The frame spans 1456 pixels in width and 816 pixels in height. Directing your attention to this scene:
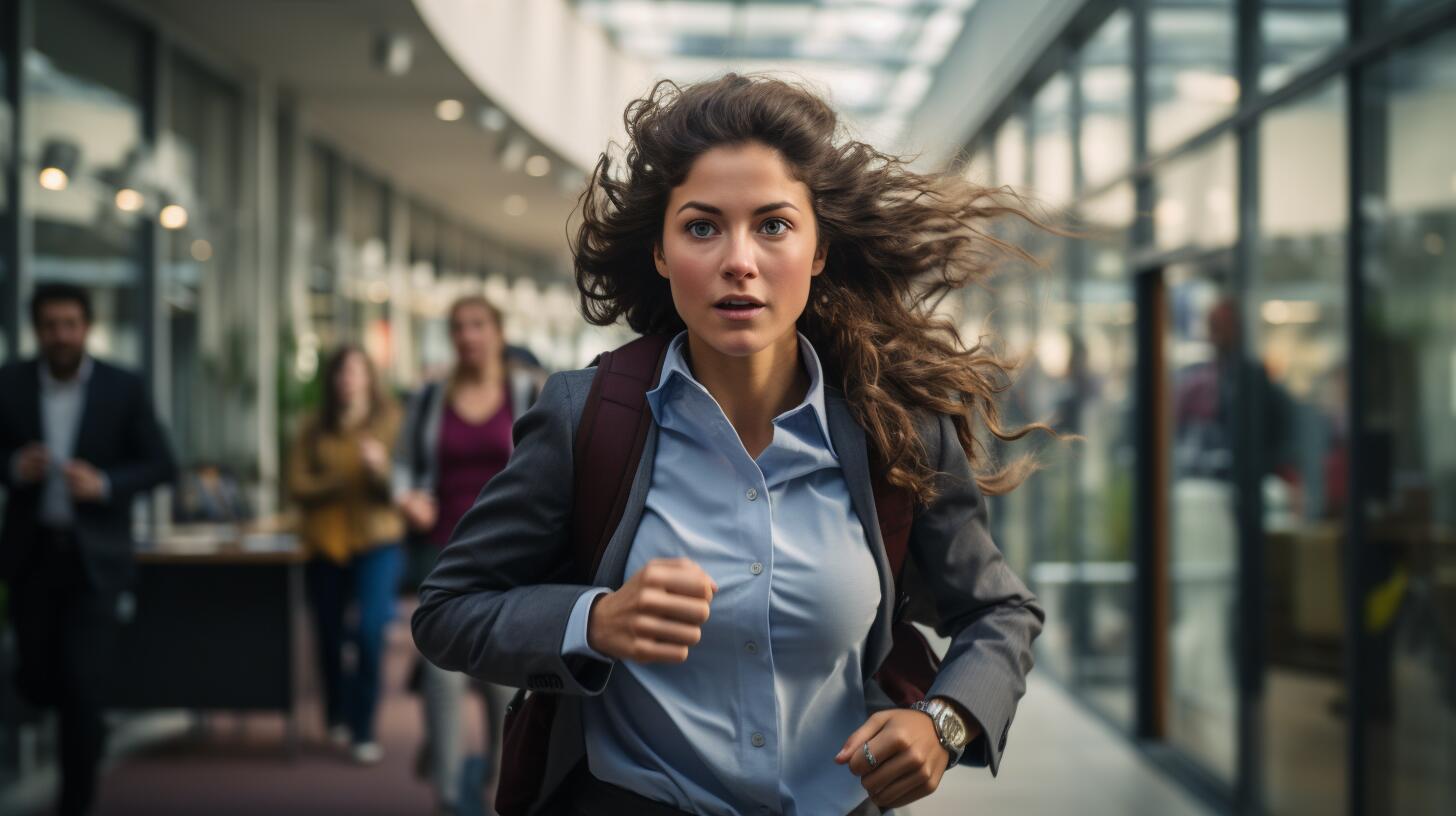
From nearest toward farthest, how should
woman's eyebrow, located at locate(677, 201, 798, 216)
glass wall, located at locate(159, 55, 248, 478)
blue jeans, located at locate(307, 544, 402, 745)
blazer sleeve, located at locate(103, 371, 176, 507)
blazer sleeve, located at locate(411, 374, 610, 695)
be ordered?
blazer sleeve, located at locate(411, 374, 610, 695)
woman's eyebrow, located at locate(677, 201, 798, 216)
blazer sleeve, located at locate(103, 371, 176, 507)
blue jeans, located at locate(307, 544, 402, 745)
glass wall, located at locate(159, 55, 248, 478)

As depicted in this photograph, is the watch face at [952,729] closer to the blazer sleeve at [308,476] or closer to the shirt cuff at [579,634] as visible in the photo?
the shirt cuff at [579,634]

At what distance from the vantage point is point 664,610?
1.41 metres

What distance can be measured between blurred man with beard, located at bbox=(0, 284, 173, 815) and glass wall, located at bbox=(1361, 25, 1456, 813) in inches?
150

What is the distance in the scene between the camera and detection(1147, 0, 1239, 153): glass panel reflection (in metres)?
5.35

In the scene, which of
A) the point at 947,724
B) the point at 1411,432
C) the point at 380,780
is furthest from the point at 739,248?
the point at 380,780

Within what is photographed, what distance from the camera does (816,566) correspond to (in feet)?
5.30

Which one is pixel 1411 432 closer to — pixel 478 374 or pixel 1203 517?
pixel 1203 517

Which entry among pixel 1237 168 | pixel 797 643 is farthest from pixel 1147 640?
pixel 797 643

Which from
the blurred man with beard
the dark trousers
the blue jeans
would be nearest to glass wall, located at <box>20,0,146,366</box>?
the blurred man with beard

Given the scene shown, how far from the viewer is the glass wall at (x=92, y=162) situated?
6.01 metres

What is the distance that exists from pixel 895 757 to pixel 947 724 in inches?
3.4

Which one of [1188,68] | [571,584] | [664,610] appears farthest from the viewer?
[1188,68]

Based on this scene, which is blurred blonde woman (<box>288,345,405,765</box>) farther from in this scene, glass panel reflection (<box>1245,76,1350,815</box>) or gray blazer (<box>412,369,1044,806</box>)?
gray blazer (<box>412,369,1044,806</box>)

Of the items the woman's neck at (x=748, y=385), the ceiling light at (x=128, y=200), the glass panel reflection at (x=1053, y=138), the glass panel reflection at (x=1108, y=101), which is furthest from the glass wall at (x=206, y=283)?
the woman's neck at (x=748, y=385)
